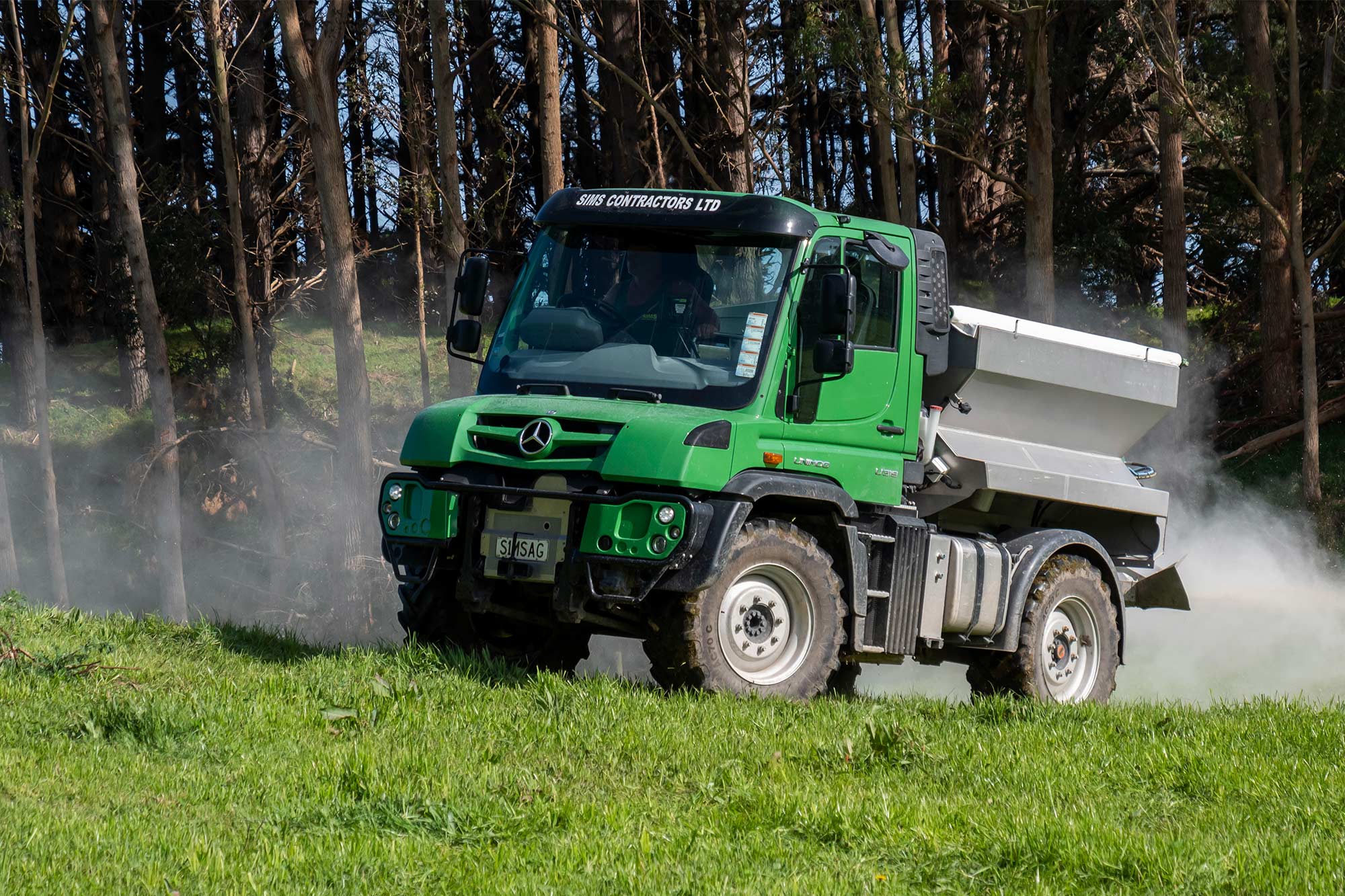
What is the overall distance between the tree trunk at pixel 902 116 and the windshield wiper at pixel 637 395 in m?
13.7

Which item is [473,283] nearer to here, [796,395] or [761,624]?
[796,395]

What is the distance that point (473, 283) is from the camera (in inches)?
366

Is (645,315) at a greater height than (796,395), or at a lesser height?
greater

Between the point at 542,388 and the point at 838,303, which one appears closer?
the point at 838,303

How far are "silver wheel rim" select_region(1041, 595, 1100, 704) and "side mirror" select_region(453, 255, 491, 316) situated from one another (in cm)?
476

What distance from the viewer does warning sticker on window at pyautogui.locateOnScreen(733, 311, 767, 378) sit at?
8.55 metres

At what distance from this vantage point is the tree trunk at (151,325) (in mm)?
27891

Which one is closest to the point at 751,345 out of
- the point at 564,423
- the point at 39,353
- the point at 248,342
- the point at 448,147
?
the point at 564,423

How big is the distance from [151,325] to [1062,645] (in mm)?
21931

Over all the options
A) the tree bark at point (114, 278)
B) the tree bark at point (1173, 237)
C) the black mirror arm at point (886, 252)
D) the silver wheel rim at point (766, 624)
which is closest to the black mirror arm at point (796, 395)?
the black mirror arm at point (886, 252)

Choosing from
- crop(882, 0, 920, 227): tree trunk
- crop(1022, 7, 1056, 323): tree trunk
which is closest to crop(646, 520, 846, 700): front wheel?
crop(1022, 7, 1056, 323): tree trunk

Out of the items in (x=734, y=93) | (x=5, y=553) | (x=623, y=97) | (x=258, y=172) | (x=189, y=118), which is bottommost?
(x=5, y=553)

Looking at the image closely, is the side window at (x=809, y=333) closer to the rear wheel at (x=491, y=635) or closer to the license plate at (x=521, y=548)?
the license plate at (x=521, y=548)

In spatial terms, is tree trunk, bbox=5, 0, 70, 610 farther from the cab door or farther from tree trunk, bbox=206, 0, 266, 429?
the cab door
